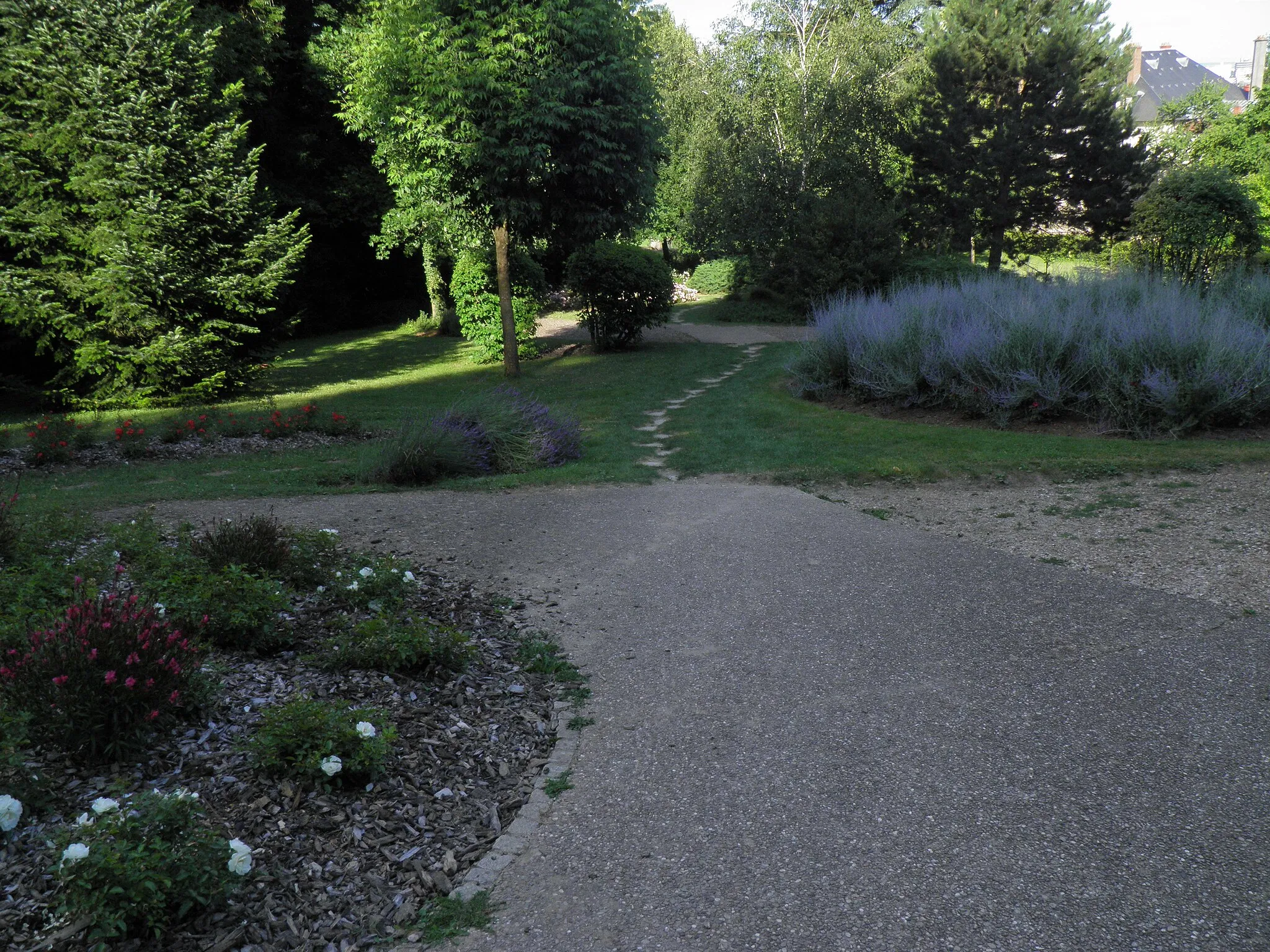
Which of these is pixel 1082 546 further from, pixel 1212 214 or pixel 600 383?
pixel 1212 214

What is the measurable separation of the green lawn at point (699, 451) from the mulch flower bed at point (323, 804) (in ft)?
12.8

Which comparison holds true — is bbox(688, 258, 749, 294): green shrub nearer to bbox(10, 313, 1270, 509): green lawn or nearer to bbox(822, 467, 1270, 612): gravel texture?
bbox(10, 313, 1270, 509): green lawn

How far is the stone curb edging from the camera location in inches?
104

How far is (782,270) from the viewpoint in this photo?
2311 cm

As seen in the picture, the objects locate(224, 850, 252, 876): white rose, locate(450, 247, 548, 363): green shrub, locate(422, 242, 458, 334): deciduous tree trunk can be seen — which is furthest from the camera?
locate(422, 242, 458, 334): deciduous tree trunk

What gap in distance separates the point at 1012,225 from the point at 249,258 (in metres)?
20.8

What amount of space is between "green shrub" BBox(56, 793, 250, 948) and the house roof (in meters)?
62.1

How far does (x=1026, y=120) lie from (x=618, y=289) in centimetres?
1403

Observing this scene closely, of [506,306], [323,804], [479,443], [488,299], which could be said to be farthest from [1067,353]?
[488,299]

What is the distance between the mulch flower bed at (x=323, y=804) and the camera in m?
2.36

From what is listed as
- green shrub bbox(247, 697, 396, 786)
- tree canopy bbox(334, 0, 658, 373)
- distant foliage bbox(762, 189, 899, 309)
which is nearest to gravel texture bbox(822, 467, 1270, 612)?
green shrub bbox(247, 697, 396, 786)

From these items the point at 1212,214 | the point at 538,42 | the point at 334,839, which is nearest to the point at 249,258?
the point at 538,42

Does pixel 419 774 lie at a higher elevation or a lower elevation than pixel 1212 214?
lower

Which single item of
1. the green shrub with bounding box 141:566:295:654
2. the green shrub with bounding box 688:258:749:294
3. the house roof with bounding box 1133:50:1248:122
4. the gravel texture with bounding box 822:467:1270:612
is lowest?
the gravel texture with bounding box 822:467:1270:612
